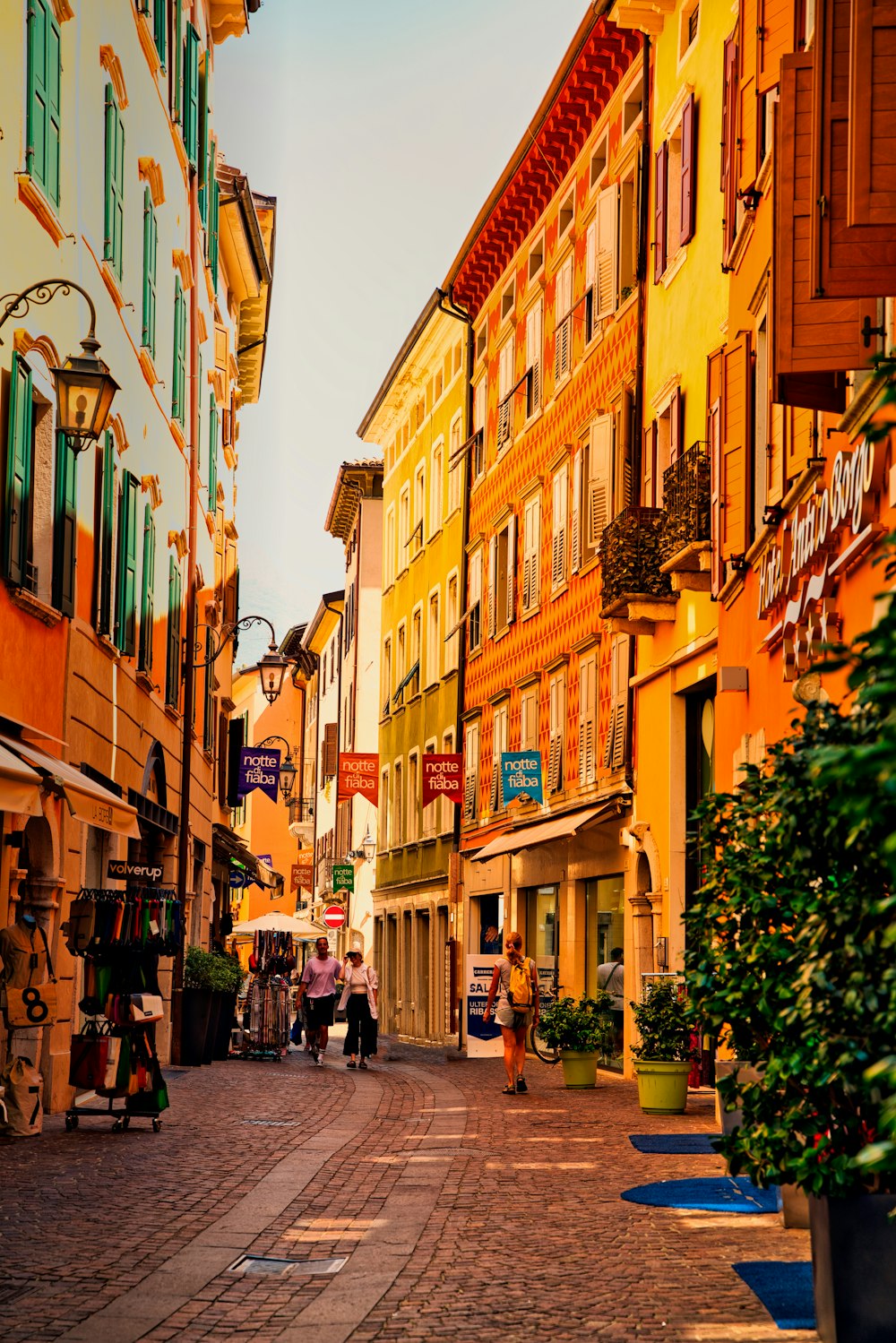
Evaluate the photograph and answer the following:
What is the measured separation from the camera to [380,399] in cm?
5075

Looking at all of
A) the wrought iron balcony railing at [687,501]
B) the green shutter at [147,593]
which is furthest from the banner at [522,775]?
the wrought iron balcony railing at [687,501]

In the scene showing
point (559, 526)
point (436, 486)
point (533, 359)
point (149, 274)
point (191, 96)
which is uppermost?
point (191, 96)

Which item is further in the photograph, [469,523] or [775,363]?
[469,523]

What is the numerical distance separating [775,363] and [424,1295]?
5.86 meters

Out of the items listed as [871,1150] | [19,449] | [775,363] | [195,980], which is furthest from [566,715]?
[871,1150]

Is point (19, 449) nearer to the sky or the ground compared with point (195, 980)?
nearer to the sky

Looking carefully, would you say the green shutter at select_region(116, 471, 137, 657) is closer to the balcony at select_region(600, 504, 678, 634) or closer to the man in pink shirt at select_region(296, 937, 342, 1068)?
the balcony at select_region(600, 504, 678, 634)

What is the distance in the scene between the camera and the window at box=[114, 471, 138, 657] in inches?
831

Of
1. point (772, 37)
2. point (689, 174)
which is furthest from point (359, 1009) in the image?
point (772, 37)

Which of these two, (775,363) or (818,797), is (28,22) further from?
(818,797)

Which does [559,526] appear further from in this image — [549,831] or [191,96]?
[191,96]

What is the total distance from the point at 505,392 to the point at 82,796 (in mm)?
23207

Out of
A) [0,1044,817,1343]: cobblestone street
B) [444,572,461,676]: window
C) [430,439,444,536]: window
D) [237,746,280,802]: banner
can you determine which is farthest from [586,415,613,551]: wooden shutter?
[430,439,444,536]: window

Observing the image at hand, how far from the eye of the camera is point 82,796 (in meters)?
14.0
